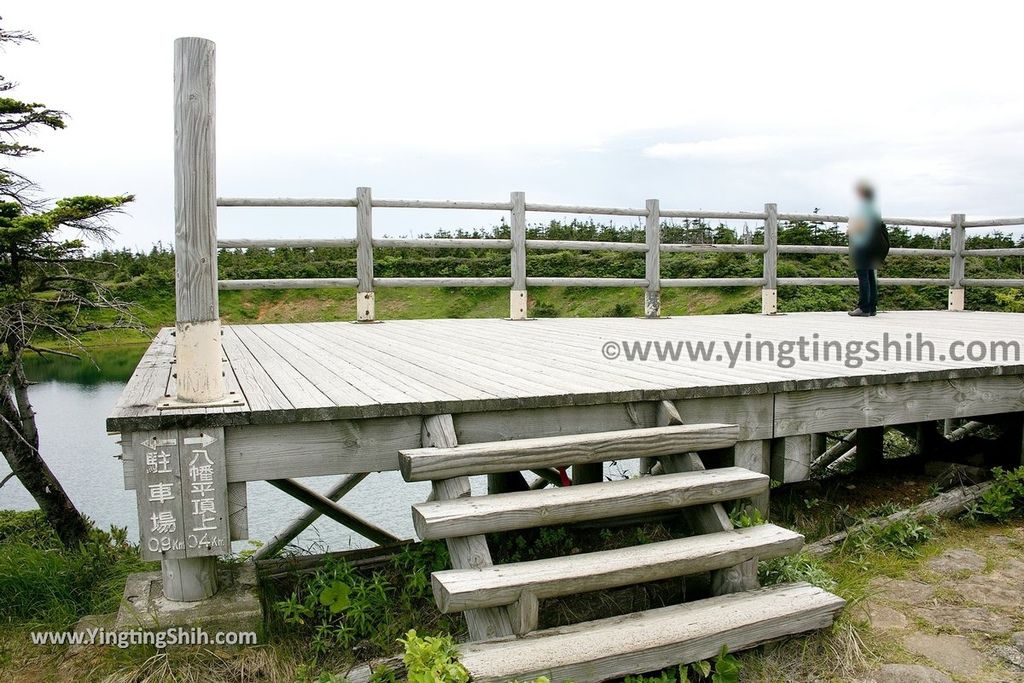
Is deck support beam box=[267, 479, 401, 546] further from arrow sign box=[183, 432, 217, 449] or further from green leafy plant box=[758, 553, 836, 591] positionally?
green leafy plant box=[758, 553, 836, 591]

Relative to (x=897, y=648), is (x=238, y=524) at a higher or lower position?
higher

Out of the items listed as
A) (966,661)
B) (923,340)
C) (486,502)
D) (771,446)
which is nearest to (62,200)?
(486,502)

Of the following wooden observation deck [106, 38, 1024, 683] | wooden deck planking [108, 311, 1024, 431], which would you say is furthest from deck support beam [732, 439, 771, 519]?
wooden deck planking [108, 311, 1024, 431]

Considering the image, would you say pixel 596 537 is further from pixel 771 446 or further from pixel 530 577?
pixel 530 577

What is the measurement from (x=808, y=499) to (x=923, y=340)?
2.01m

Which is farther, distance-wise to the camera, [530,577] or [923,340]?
[923,340]

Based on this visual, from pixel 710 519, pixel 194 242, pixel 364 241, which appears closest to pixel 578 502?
pixel 710 519

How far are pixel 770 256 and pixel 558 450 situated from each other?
711 cm

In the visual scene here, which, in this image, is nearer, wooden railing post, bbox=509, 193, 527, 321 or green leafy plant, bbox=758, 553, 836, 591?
green leafy plant, bbox=758, 553, 836, 591

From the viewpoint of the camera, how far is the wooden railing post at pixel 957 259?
10570mm

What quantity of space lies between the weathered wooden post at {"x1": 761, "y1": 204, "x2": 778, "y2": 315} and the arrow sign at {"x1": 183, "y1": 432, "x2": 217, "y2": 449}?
761cm

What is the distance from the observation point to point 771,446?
399cm

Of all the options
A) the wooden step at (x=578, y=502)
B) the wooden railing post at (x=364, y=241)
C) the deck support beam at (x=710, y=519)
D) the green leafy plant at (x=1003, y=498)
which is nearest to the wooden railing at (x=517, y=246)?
→ the wooden railing post at (x=364, y=241)

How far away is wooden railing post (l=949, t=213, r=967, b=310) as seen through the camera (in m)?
10.6
